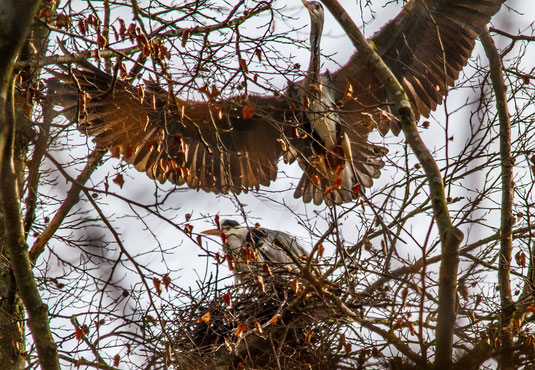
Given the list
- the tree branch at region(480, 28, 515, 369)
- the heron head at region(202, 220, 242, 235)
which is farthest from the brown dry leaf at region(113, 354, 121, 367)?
the heron head at region(202, 220, 242, 235)

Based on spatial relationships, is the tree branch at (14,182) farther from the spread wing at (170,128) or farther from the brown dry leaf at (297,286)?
the brown dry leaf at (297,286)

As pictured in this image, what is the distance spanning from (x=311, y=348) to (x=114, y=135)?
226cm

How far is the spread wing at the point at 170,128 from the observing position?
11.2 ft

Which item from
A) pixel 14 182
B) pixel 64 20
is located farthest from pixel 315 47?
pixel 14 182

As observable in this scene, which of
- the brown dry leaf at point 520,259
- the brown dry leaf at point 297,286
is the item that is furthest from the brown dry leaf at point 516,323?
the brown dry leaf at point 297,286

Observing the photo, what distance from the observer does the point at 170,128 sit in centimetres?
602

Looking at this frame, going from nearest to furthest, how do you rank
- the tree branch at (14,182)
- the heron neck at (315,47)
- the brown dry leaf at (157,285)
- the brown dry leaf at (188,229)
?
the tree branch at (14,182), the brown dry leaf at (188,229), the brown dry leaf at (157,285), the heron neck at (315,47)

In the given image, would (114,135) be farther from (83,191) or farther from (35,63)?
(83,191)

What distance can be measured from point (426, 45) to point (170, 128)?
96.0 inches

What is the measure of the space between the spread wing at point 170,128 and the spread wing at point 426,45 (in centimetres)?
78

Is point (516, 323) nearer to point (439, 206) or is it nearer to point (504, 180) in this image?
point (439, 206)

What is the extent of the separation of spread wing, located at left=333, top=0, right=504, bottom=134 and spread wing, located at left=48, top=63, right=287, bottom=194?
779mm

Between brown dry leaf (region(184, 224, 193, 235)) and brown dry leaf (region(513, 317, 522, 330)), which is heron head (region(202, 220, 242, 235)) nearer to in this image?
brown dry leaf (region(184, 224, 193, 235))

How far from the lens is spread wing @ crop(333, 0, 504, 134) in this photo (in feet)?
16.5
